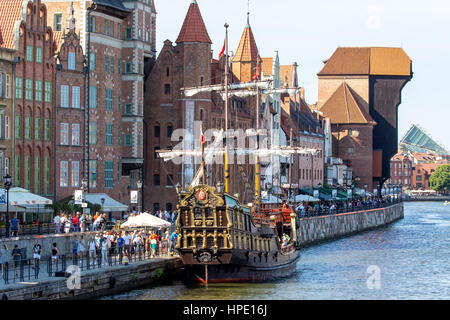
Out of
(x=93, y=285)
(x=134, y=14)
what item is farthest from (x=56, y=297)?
(x=134, y=14)

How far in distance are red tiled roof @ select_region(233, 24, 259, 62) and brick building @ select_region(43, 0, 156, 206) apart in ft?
75.7

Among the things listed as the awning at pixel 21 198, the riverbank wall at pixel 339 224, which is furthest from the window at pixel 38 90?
the riverbank wall at pixel 339 224

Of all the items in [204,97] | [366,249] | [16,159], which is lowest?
[366,249]

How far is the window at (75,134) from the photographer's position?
75562mm

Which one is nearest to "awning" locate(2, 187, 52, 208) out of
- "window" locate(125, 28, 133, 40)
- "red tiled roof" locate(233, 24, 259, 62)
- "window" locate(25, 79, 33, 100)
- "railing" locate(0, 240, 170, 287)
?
"railing" locate(0, 240, 170, 287)

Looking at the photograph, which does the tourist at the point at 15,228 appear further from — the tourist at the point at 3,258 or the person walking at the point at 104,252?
the tourist at the point at 3,258

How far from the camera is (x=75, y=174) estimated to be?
75750 mm

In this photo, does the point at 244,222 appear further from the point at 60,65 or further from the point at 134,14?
the point at 134,14

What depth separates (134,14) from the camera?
8500cm

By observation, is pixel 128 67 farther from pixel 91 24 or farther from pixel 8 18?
pixel 8 18

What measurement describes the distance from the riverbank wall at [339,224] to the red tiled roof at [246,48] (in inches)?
760

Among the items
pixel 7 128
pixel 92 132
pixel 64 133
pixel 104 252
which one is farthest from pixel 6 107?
pixel 104 252

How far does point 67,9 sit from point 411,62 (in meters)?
101

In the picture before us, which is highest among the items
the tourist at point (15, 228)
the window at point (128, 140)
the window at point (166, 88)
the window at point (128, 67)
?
the window at point (128, 67)
